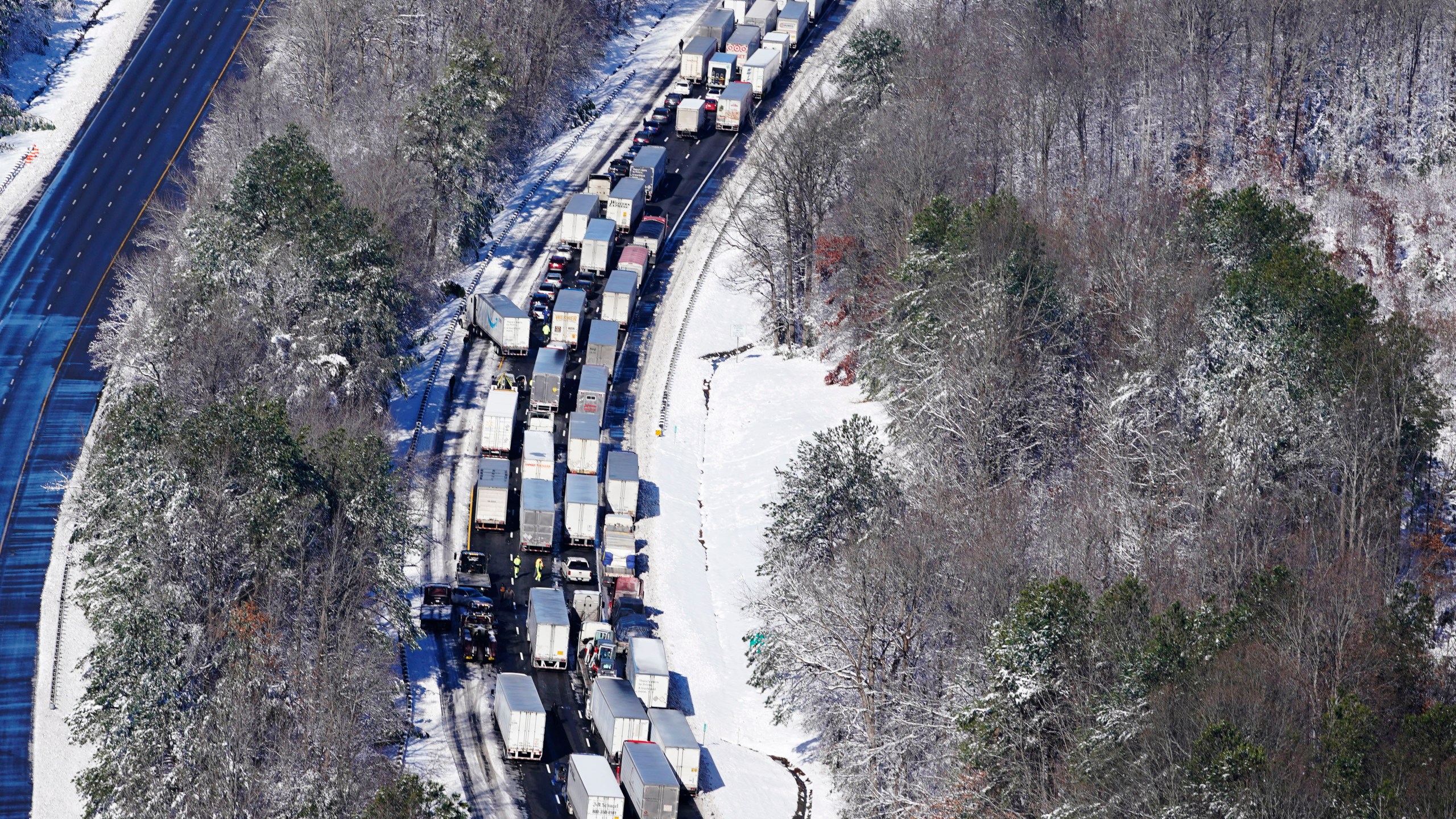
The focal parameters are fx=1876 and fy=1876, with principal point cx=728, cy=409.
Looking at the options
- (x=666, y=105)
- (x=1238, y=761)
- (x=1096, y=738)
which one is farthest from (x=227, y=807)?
(x=666, y=105)

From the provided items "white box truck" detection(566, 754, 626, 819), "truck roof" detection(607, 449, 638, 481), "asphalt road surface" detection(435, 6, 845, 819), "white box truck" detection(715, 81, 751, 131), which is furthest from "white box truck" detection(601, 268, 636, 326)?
"white box truck" detection(566, 754, 626, 819)

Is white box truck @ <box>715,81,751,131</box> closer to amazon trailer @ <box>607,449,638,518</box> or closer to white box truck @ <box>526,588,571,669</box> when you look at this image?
amazon trailer @ <box>607,449,638,518</box>

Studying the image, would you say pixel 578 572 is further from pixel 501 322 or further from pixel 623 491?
pixel 501 322

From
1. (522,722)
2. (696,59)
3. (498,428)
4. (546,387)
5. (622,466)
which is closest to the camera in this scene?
(522,722)

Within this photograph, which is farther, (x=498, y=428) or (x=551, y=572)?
(x=498, y=428)

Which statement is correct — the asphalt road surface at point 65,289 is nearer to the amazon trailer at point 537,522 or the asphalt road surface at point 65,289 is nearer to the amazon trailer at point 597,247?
the amazon trailer at point 537,522

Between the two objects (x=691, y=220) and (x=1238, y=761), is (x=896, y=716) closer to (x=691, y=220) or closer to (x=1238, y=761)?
(x=1238, y=761)

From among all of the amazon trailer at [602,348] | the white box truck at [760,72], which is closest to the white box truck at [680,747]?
the amazon trailer at [602,348]

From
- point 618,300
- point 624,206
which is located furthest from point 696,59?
point 618,300
